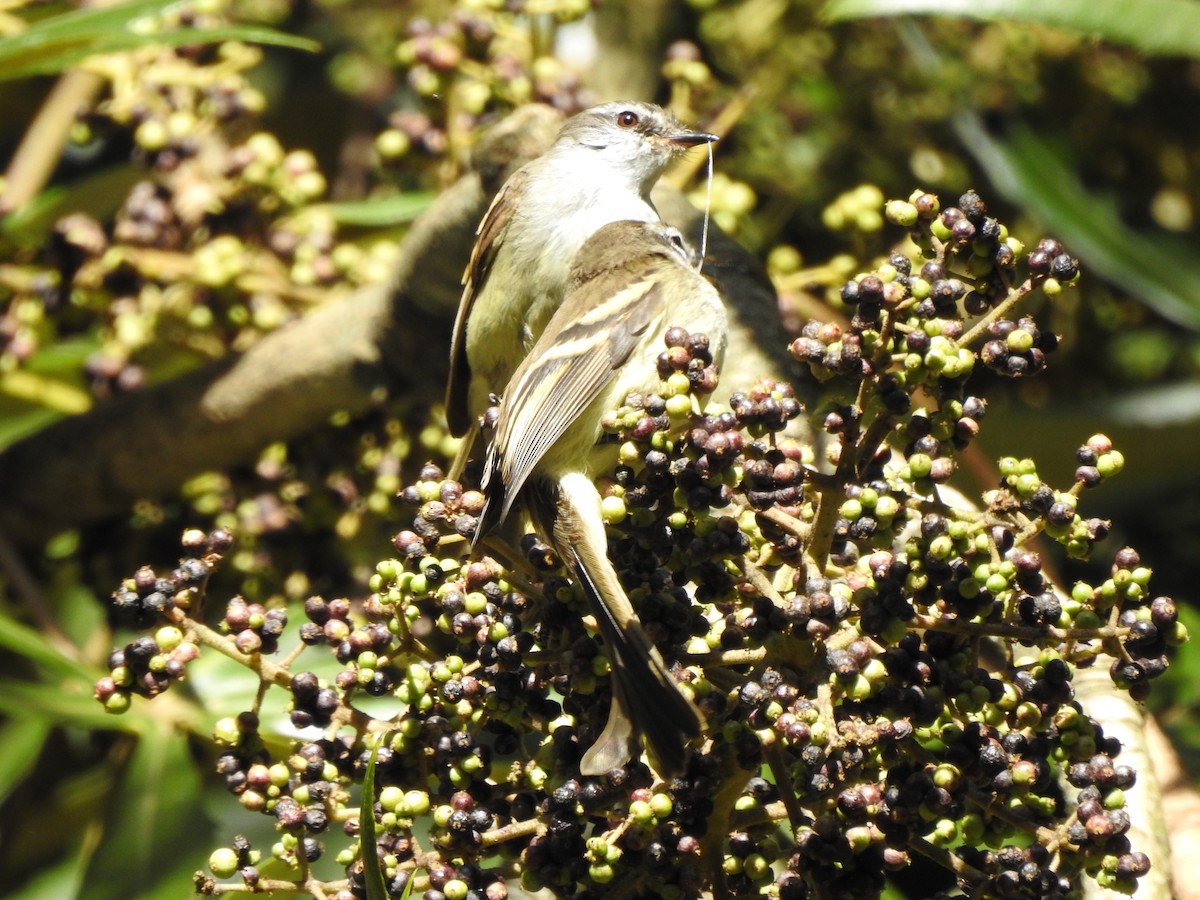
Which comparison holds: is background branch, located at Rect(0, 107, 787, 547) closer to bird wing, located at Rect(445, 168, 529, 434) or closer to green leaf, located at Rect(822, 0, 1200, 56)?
bird wing, located at Rect(445, 168, 529, 434)

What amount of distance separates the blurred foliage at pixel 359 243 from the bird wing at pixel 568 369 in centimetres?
58

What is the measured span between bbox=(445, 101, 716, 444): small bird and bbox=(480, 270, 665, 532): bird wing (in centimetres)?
43

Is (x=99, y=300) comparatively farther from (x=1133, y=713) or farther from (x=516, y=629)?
(x=1133, y=713)

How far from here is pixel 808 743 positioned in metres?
1.46

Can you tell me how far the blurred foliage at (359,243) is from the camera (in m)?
2.98

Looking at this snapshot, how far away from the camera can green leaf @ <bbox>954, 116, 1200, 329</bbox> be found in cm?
319

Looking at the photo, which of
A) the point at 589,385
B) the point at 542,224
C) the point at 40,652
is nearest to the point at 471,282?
the point at 542,224

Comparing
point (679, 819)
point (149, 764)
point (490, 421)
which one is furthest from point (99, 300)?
point (679, 819)

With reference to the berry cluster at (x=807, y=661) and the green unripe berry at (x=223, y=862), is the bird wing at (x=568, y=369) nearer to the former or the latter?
the berry cluster at (x=807, y=661)

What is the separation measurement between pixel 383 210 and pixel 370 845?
6.83 feet

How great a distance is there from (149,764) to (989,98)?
2.88 metres

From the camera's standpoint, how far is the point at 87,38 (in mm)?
2420

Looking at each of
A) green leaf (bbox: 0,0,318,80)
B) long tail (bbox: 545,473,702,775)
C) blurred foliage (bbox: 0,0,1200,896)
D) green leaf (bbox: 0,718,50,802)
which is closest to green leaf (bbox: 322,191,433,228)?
blurred foliage (bbox: 0,0,1200,896)

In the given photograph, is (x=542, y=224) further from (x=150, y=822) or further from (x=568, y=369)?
(x=150, y=822)
